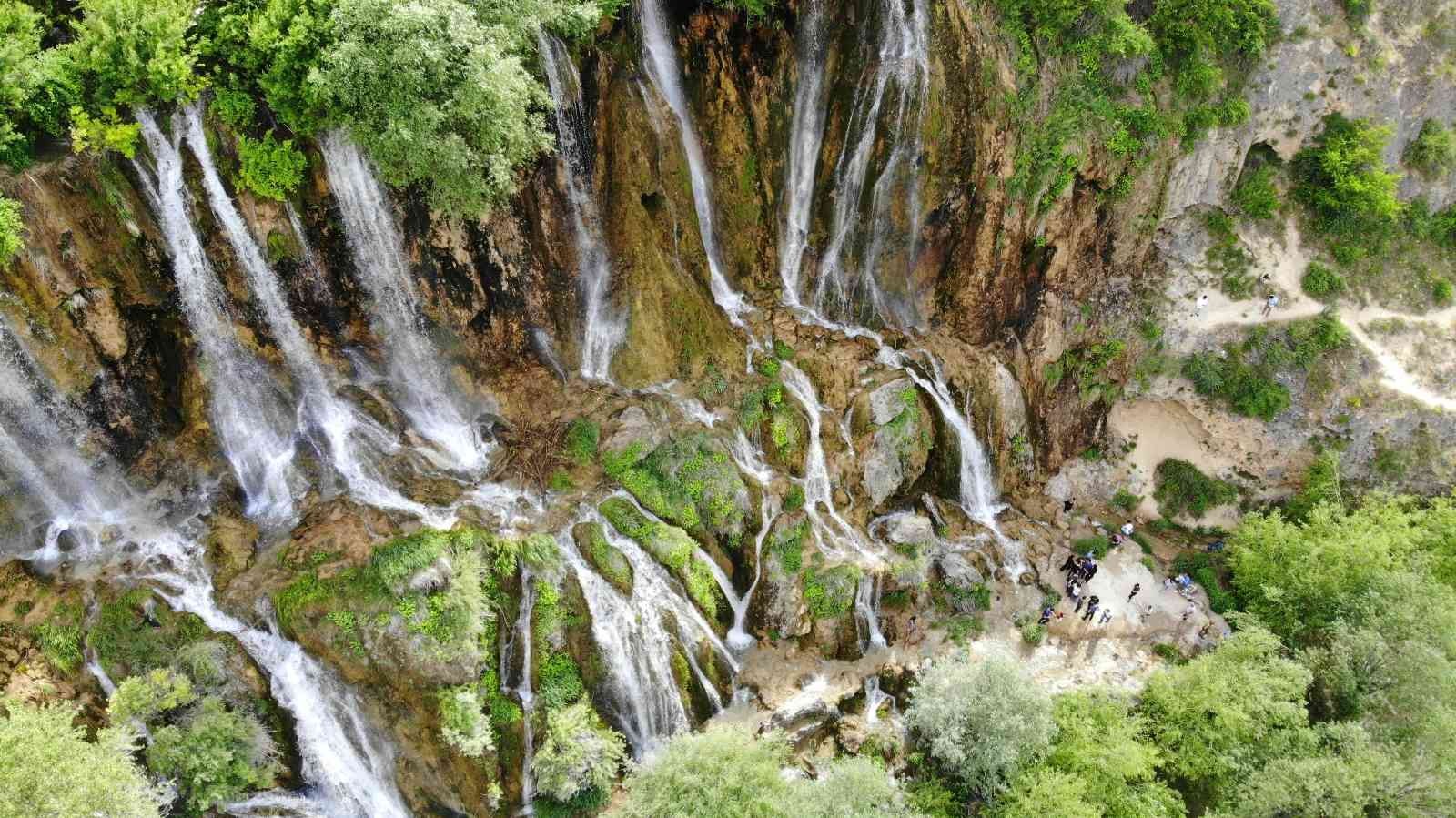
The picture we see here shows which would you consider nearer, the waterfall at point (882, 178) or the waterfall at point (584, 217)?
the waterfall at point (584, 217)

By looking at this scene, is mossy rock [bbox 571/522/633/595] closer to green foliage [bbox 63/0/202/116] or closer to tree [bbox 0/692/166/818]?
tree [bbox 0/692/166/818]

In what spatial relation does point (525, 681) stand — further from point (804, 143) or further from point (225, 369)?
point (804, 143)

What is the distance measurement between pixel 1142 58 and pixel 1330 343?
12530 mm

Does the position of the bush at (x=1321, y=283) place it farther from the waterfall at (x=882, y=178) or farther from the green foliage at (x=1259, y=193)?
the waterfall at (x=882, y=178)

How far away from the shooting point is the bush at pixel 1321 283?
93.9 ft

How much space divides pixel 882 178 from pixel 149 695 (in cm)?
2312

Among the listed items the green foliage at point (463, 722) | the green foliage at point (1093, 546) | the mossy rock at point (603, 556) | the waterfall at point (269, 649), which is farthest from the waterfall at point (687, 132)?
the waterfall at point (269, 649)

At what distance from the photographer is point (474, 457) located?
2095cm

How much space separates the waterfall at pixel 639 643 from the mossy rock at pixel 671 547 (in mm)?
291

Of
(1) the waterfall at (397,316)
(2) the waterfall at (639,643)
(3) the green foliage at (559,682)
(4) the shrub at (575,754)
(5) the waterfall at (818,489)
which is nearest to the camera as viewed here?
(4) the shrub at (575,754)

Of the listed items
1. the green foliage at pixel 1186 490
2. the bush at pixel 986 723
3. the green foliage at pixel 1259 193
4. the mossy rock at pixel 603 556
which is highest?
the green foliage at pixel 1259 193

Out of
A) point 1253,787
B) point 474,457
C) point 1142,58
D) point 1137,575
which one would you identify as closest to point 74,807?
point 474,457

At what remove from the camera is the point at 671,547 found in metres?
20.4

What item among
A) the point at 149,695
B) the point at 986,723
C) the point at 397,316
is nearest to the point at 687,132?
the point at 397,316
